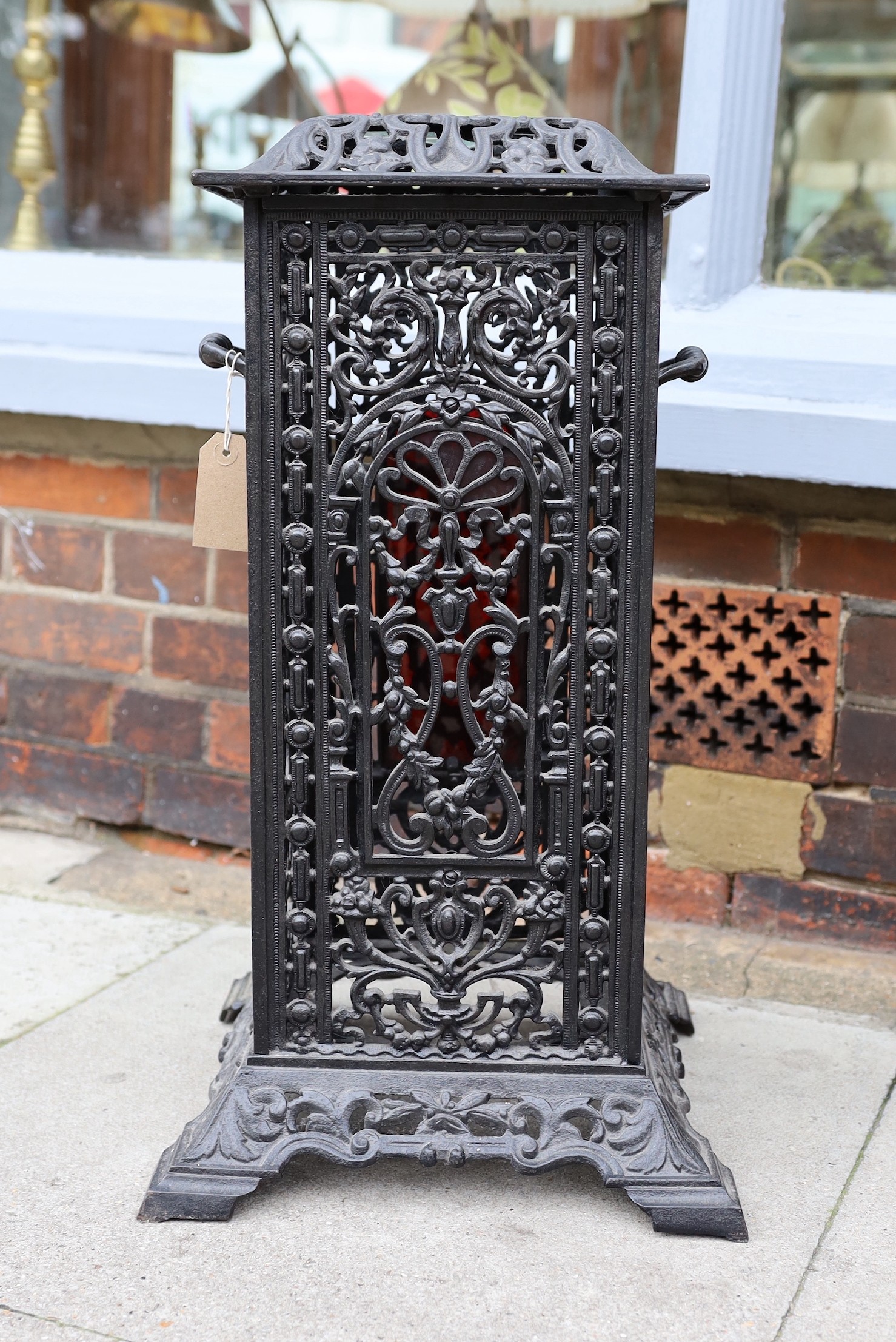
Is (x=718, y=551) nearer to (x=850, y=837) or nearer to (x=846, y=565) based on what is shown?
(x=846, y=565)

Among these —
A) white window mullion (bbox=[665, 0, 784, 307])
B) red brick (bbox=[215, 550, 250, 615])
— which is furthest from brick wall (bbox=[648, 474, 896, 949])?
red brick (bbox=[215, 550, 250, 615])

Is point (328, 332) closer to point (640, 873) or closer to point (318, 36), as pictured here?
point (640, 873)

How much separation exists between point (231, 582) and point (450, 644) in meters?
1.15

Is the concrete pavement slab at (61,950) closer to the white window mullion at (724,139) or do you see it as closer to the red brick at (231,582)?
the red brick at (231,582)

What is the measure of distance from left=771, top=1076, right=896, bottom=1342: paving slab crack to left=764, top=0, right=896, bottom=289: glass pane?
1497mm

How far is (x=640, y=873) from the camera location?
69.6 inches

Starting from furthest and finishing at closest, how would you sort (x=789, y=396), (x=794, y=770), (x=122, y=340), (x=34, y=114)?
(x=34, y=114)
(x=122, y=340)
(x=794, y=770)
(x=789, y=396)

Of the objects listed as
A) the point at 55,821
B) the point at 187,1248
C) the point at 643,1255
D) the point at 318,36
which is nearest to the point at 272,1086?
the point at 187,1248

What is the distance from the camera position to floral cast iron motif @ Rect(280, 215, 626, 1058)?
5.40 ft

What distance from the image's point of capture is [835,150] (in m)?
3.09

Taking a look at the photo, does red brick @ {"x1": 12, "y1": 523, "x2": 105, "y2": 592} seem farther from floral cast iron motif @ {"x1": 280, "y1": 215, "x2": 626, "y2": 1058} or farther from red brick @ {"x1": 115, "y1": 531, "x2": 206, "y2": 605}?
floral cast iron motif @ {"x1": 280, "y1": 215, "x2": 626, "y2": 1058}

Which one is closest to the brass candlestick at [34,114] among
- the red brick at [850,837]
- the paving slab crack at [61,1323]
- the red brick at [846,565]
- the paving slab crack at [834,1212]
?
the red brick at [846,565]

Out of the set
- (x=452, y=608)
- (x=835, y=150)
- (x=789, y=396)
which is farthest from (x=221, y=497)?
(x=835, y=150)

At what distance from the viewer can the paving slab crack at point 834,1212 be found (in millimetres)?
1526
